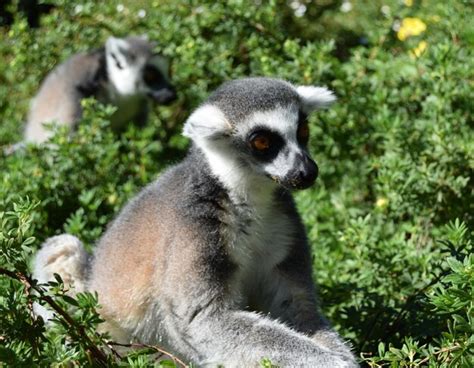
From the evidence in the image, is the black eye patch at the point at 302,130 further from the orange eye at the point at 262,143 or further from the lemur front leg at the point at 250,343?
the lemur front leg at the point at 250,343

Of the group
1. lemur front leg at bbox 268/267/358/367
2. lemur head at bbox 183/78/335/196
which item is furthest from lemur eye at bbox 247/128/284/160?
lemur front leg at bbox 268/267/358/367

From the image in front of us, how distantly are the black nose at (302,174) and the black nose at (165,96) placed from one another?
418 cm

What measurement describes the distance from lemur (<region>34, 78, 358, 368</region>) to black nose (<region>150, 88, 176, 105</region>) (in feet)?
11.5

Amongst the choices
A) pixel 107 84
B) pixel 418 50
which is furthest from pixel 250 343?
pixel 107 84

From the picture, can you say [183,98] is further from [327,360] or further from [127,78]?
[327,360]

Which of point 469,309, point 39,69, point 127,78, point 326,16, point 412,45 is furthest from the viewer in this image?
point 326,16

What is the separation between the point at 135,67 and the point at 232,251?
16.5 ft

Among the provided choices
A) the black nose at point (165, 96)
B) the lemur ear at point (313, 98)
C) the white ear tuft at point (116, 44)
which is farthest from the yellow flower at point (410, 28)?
the lemur ear at point (313, 98)

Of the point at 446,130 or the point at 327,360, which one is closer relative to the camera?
the point at 327,360

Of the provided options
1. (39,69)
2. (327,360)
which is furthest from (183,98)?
(327,360)

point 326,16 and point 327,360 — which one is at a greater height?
point 327,360

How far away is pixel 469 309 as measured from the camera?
120 inches

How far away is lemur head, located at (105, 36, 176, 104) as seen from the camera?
8367 mm

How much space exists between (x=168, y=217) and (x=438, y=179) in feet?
6.35
